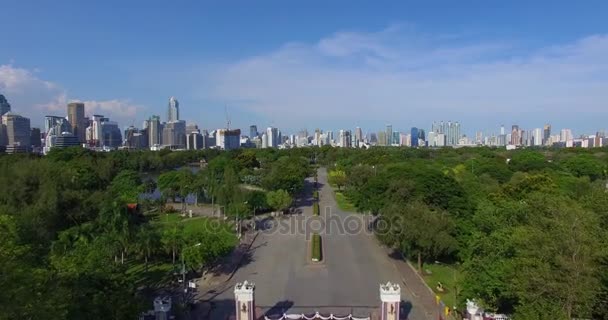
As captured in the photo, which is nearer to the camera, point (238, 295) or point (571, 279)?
point (571, 279)

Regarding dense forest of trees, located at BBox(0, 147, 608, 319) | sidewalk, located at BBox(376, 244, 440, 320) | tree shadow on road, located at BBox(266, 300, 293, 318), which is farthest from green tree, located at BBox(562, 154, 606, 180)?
tree shadow on road, located at BBox(266, 300, 293, 318)

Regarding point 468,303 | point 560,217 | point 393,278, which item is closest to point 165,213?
point 393,278

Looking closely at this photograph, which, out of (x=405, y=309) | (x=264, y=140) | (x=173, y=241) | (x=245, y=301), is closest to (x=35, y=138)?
(x=264, y=140)

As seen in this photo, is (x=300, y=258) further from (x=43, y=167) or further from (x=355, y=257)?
(x=43, y=167)

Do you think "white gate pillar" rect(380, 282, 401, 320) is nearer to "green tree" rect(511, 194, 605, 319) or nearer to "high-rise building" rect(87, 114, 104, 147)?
"green tree" rect(511, 194, 605, 319)

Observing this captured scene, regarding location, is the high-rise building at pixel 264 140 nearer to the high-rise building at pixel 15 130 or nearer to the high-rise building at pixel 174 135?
the high-rise building at pixel 174 135

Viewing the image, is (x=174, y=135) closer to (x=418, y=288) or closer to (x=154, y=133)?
(x=154, y=133)
